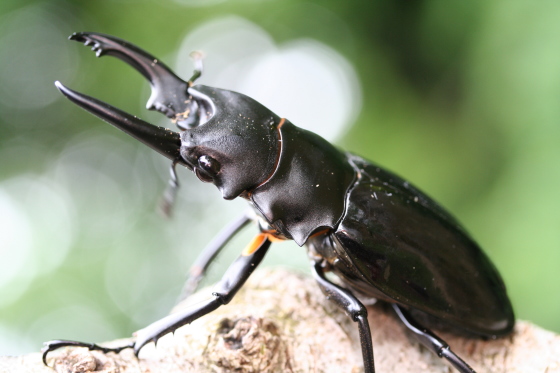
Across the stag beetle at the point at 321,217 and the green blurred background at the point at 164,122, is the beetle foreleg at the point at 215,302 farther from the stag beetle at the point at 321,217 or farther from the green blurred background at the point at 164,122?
the green blurred background at the point at 164,122

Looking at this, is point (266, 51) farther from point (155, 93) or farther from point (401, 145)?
point (155, 93)

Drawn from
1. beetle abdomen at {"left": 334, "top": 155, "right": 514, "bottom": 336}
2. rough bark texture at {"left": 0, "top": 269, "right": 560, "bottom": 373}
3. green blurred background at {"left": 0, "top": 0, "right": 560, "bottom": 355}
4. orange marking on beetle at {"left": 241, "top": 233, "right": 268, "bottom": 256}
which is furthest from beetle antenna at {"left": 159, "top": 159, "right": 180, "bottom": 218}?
green blurred background at {"left": 0, "top": 0, "right": 560, "bottom": 355}

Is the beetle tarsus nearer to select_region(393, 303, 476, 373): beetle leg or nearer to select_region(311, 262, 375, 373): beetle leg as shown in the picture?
select_region(311, 262, 375, 373): beetle leg

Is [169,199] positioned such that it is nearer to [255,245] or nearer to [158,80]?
[255,245]

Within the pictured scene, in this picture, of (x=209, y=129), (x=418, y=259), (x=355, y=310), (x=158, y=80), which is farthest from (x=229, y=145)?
(x=418, y=259)

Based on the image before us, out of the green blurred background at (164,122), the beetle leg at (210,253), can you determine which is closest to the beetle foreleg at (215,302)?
the beetle leg at (210,253)
